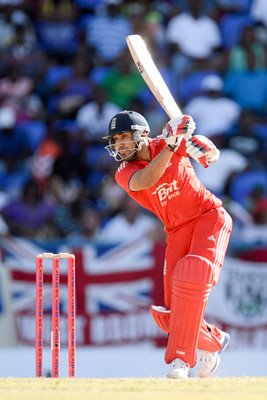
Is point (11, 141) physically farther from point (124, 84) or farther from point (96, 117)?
point (124, 84)

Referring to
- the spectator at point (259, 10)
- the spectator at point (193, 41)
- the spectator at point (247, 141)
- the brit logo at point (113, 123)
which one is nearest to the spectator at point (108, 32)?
the spectator at point (193, 41)

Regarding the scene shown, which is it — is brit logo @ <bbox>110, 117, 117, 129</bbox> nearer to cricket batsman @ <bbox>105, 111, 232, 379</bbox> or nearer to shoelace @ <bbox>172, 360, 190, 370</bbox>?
cricket batsman @ <bbox>105, 111, 232, 379</bbox>

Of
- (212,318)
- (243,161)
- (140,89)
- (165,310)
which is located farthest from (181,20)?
(165,310)

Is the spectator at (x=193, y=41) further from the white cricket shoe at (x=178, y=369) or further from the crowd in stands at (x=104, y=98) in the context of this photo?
the white cricket shoe at (x=178, y=369)

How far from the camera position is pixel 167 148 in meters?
5.73

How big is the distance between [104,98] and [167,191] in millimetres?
4847

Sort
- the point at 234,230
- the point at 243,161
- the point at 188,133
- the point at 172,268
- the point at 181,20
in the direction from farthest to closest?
the point at 181,20
the point at 243,161
the point at 234,230
the point at 172,268
the point at 188,133

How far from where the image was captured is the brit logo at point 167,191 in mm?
6031

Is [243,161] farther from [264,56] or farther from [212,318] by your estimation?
[212,318]

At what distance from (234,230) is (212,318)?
3.58 ft

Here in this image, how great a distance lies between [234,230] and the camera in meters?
9.80

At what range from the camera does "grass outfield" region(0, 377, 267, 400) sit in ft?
15.5

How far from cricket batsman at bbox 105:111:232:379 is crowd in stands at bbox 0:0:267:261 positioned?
357 cm

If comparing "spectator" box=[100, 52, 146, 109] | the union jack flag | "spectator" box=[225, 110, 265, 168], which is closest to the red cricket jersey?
the union jack flag
